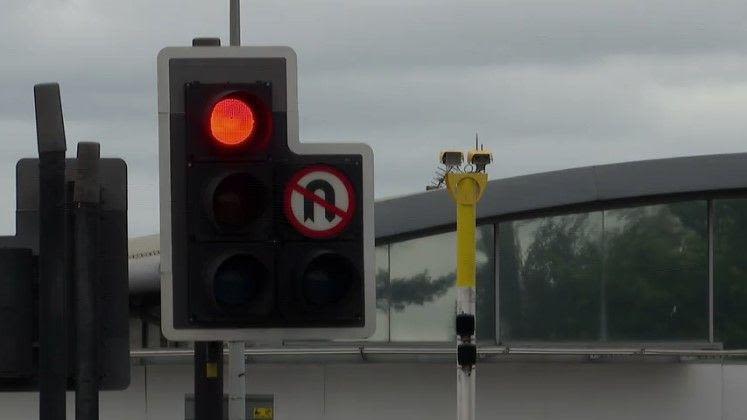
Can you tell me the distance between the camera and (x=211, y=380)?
723 cm

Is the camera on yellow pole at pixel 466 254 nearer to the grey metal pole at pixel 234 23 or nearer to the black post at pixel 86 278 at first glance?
the grey metal pole at pixel 234 23

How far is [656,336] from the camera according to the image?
24172 millimetres

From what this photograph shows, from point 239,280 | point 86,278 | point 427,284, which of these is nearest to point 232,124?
point 239,280

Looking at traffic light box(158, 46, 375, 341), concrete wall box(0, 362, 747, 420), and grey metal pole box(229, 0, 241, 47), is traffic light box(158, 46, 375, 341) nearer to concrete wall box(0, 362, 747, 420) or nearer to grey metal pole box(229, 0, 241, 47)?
grey metal pole box(229, 0, 241, 47)

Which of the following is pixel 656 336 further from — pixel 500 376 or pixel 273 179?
pixel 273 179

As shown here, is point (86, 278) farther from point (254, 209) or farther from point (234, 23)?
point (234, 23)

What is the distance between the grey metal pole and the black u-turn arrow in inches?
451

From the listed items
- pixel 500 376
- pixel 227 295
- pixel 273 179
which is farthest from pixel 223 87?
pixel 500 376

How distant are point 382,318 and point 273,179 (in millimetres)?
18830

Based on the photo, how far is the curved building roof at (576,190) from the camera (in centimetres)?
2375

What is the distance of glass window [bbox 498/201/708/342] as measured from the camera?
24094 millimetres

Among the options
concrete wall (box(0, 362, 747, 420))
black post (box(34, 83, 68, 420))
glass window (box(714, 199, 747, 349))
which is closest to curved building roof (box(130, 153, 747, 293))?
glass window (box(714, 199, 747, 349))

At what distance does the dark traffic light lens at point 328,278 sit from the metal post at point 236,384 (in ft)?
27.4

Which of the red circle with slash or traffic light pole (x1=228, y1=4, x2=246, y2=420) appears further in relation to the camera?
traffic light pole (x1=228, y1=4, x2=246, y2=420)
